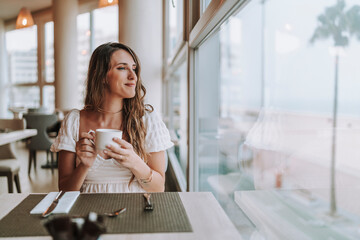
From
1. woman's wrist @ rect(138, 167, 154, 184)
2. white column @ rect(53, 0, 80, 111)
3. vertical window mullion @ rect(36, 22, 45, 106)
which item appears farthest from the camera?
vertical window mullion @ rect(36, 22, 45, 106)

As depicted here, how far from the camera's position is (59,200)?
1.01 metres

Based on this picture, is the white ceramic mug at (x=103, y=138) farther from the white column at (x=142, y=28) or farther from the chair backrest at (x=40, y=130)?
the chair backrest at (x=40, y=130)

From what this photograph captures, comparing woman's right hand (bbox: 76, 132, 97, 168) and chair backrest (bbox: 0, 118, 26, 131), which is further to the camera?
chair backrest (bbox: 0, 118, 26, 131)

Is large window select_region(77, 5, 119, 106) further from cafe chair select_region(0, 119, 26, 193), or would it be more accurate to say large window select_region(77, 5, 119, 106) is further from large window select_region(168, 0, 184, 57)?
cafe chair select_region(0, 119, 26, 193)

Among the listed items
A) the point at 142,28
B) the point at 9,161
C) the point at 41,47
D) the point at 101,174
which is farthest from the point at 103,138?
the point at 41,47

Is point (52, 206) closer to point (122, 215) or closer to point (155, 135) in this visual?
point (122, 215)

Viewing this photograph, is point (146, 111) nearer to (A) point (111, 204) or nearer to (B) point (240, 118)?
(A) point (111, 204)

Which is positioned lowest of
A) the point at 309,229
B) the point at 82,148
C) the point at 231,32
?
the point at 309,229

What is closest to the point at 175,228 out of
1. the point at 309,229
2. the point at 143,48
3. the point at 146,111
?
the point at 309,229

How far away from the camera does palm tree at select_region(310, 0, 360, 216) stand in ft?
1.99

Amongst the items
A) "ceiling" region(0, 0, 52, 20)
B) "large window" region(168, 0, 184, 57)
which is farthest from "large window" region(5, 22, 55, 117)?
"large window" region(168, 0, 184, 57)

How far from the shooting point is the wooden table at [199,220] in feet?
2.60

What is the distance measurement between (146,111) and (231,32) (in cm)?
100

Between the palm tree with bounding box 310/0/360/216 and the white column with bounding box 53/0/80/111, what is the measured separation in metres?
7.63
